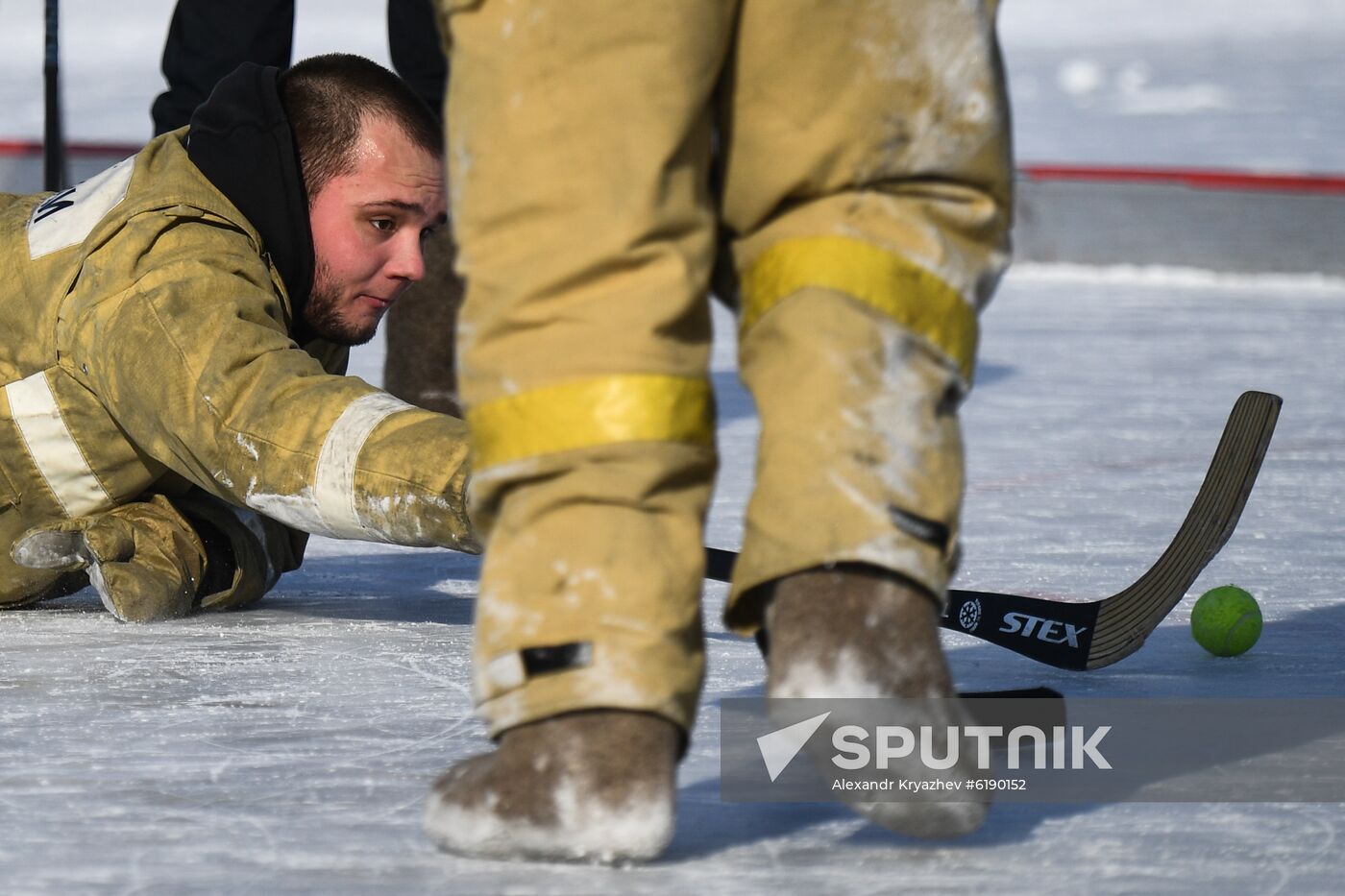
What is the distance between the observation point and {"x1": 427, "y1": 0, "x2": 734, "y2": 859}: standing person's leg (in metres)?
1.02

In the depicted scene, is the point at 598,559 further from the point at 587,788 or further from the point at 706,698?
the point at 706,698

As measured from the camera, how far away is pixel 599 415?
3.40ft

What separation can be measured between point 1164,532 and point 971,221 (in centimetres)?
158

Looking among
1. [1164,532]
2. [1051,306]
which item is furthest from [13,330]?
[1051,306]

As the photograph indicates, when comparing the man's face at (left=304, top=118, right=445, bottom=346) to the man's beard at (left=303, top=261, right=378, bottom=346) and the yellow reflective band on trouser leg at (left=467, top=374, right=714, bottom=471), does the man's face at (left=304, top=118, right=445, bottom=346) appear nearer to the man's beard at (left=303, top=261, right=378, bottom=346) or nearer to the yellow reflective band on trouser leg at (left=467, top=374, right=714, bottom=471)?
the man's beard at (left=303, top=261, right=378, bottom=346)

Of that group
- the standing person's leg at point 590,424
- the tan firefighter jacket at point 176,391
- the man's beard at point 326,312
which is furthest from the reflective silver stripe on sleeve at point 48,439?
the standing person's leg at point 590,424

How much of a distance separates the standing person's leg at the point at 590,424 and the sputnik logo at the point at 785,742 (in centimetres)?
6

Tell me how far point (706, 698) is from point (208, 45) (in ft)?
7.22

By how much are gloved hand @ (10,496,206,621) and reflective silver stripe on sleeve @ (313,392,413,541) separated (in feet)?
0.93

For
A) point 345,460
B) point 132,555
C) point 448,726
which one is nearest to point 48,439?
point 132,555

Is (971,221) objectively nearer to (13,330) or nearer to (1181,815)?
(1181,815)

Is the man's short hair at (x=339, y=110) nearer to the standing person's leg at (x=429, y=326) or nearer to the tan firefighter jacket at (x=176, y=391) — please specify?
the tan firefighter jacket at (x=176, y=391)

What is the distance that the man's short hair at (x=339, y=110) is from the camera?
6.61ft

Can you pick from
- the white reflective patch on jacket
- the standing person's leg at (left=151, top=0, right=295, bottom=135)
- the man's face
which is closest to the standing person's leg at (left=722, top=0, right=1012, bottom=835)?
the man's face
